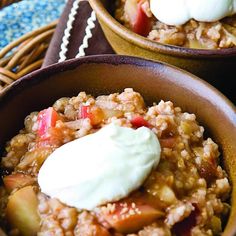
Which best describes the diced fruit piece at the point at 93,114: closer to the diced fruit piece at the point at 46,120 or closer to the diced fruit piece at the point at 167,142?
the diced fruit piece at the point at 46,120

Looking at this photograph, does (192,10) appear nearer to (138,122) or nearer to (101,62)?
(101,62)

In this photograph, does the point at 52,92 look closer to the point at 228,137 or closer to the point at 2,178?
the point at 2,178

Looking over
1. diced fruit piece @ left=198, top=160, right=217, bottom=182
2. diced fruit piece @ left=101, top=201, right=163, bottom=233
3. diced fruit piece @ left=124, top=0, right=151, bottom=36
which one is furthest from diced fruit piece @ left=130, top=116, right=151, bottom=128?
diced fruit piece @ left=124, top=0, right=151, bottom=36

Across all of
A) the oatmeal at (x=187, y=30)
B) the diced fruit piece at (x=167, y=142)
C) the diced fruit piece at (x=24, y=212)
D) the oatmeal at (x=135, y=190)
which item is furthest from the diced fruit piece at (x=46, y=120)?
the oatmeal at (x=187, y=30)

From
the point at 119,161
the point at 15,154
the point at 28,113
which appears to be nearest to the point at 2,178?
the point at 15,154

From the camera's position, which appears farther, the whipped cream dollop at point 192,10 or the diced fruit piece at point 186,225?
the whipped cream dollop at point 192,10
